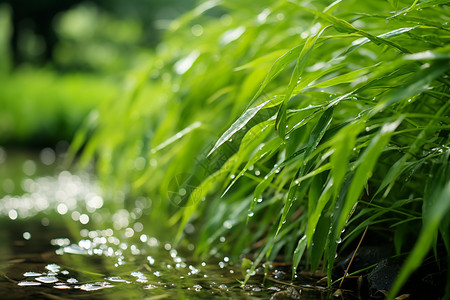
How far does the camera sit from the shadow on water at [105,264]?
901 mm

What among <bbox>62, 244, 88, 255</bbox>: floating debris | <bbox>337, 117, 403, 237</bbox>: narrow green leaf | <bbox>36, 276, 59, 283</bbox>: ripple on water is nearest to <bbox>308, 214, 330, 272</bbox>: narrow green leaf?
<bbox>337, 117, 403, 237</bbox>: narrow green leaf

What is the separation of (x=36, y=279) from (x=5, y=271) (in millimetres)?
98

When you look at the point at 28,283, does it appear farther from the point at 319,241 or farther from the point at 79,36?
the point at 79,36

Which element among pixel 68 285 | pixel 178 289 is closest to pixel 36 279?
pixel 68 285

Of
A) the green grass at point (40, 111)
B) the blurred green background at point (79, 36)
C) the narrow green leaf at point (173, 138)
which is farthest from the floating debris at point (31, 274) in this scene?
the blurred green background at point (79, 36)

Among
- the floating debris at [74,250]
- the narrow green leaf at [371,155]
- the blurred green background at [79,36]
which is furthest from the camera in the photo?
the blurred green background at [79,36]

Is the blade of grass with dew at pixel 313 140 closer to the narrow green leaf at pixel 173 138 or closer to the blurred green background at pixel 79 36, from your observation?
the narrow green leaf at pixel 173 138

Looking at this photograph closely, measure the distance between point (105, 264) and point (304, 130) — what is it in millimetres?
544

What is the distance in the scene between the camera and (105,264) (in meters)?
1.12

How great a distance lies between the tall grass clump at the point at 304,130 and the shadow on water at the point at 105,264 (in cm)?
7

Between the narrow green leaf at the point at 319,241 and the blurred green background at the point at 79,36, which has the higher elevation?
the blurred green background at the point at 79,36

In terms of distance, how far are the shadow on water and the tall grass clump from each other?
73mm

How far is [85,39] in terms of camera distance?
10367 mm

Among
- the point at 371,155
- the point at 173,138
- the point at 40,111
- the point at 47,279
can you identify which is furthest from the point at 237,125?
the point at 40,111
